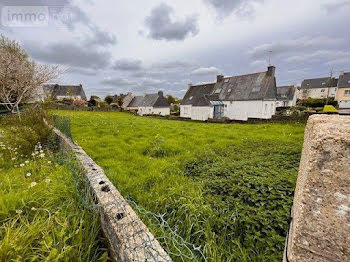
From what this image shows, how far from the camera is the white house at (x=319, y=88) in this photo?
5659 cm

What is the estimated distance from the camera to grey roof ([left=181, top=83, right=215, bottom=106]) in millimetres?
29641

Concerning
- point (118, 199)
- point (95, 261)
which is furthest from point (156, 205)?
point (95, 261)

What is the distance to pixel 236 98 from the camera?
27.2 m

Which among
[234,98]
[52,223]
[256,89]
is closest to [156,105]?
[234,98]

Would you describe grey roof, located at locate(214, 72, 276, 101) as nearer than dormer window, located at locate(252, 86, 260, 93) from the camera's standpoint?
Yes

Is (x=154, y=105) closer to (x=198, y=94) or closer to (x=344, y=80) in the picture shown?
(x=198, y=94)

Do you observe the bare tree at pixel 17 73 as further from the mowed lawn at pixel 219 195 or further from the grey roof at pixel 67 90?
the grey roof at pixel 67 90

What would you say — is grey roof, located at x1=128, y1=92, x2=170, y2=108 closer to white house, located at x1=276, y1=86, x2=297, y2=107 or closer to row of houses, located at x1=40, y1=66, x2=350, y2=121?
row of houses, located at x1=40, y1=66, x2=350, y2=121

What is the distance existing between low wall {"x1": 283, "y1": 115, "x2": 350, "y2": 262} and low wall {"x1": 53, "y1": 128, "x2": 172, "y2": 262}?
3.70ft

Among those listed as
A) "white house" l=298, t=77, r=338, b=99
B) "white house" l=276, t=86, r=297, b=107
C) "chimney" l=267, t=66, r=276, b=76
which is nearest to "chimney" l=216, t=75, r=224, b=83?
"chimney" l=267, t=66, r=276, b=76

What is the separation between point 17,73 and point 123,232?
726 inches

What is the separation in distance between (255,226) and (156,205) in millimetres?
1707

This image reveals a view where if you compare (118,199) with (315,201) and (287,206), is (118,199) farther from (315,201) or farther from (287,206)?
(287,206)

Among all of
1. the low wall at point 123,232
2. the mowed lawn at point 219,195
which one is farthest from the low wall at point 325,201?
the mowed lawn at point 219,195
